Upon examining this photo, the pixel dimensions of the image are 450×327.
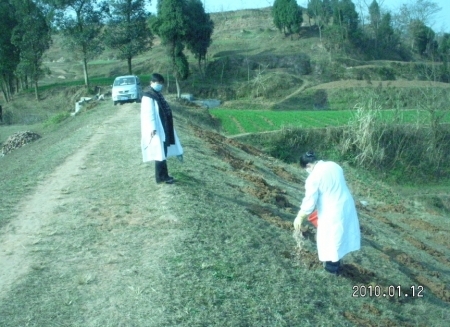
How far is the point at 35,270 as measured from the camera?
6340mm

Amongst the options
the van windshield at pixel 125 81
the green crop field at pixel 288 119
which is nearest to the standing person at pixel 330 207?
the van windshield at pixel 125 81

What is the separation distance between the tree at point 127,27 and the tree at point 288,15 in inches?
948

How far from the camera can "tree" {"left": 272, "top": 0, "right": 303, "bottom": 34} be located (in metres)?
63.8

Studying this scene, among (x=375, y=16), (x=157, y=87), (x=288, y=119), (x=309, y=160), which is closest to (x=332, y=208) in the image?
(x=309, y=160)

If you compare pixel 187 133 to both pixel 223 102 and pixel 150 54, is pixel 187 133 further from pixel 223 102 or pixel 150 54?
pixel 150 54

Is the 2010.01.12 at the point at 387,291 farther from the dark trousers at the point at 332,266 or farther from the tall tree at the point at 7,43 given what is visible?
the tall tree at the point at 7,43

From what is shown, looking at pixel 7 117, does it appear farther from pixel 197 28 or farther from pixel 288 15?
pixel 288 15

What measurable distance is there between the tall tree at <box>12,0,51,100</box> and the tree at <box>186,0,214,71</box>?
11.6 meters

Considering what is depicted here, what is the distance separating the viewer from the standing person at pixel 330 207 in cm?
634

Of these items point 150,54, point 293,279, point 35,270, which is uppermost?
point 150,54

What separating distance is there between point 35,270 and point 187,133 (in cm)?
1130

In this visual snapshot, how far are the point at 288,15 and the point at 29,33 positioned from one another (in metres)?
30.4

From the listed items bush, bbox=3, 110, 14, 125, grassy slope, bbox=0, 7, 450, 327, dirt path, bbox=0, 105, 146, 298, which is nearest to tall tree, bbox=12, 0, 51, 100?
bush, bbox=3, 110, 14, 125

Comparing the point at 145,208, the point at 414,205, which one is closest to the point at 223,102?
the point at 414,205
